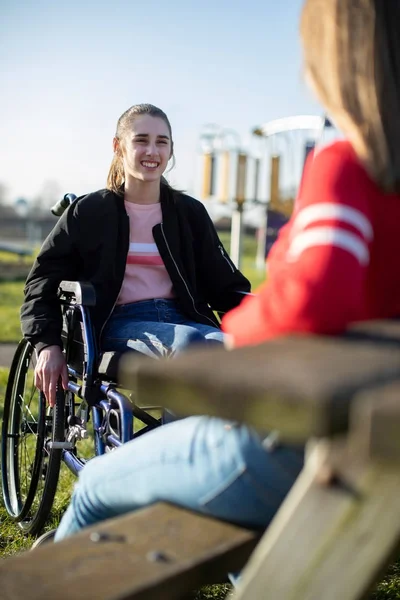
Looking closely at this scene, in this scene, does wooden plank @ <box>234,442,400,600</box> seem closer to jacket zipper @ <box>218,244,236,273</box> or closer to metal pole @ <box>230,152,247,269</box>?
jacket zipper @ <box>218,244,236,273</box>

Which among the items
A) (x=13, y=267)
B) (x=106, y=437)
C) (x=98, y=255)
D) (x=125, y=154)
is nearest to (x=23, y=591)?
(x=106, y=437)

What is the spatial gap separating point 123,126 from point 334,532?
289 cm

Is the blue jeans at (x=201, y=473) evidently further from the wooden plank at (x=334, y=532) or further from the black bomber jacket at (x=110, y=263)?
the black bomber jacket at (x=110, y=263)

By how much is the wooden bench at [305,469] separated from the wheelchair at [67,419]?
1444 millimetres

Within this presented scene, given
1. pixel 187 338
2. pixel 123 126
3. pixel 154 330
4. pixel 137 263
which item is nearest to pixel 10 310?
pixel 123 126

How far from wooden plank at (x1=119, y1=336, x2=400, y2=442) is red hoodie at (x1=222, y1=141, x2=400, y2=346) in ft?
0.17

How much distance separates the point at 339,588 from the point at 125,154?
281 centimetres

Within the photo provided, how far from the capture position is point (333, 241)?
1239 millimetres

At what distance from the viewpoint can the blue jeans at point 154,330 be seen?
115 inches

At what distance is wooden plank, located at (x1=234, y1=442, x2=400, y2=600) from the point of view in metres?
1.10

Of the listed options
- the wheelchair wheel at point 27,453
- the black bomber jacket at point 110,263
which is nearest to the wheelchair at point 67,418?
the wheelchair wheel at point 27,453

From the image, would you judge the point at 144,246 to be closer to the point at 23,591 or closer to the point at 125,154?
the point at 125,154

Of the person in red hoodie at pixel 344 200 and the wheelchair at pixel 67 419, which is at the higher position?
the person in red hoodie at pixel 344 200

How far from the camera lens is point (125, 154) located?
12.0 feet
